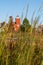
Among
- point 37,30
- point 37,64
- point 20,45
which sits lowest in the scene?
point 37,64

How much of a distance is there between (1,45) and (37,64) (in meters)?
0.49

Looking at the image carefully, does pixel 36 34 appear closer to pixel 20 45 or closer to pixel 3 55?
pixel 20 45

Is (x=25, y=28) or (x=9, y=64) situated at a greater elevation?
(x=25, y=28)

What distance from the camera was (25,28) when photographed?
8.39 ft

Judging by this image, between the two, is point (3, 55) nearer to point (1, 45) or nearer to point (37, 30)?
point (1, 45)

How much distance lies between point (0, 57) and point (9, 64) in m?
0.14

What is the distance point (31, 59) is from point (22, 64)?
0.13m

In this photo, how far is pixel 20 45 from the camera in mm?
2406

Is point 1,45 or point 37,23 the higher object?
point 37,23

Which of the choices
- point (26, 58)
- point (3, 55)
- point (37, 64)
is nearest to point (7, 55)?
point (3, 55)

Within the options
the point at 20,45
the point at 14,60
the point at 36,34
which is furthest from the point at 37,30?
the point at 14,60

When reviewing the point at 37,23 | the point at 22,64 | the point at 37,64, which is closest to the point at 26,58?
the point at 22,64

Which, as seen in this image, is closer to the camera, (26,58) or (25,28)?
(26,58)

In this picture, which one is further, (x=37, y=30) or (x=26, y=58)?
(x=37, y=30)
